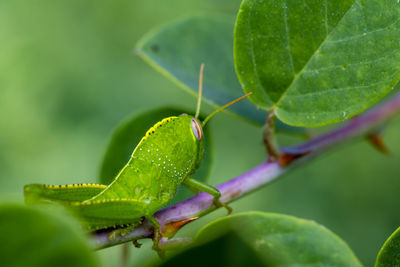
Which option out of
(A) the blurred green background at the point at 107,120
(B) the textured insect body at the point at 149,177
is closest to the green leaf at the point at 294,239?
(B) the textured insect body at the point at 149,177

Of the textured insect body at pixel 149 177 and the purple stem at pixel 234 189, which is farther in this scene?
the textured insect body at pixel 149 177

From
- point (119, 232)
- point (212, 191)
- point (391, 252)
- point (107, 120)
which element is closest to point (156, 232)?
point (119, 232)

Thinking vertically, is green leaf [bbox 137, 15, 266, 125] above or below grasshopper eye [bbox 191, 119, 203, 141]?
above

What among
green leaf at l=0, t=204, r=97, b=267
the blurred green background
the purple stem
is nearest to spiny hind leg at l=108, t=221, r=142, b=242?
the purple stem

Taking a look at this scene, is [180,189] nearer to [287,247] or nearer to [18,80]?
[287,247]

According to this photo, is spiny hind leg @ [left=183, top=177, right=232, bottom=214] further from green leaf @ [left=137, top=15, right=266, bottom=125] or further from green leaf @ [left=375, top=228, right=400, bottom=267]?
green leaf @ [left=375, top=228, right=400, bottom=267]

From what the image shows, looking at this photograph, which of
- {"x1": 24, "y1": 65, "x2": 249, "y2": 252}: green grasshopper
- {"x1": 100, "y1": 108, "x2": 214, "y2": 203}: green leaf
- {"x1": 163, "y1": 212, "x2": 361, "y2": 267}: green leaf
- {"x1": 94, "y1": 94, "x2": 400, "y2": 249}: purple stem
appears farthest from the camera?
{"x1": 100, "y1": 108, "x2": 214, "y2": 203}: green leaf

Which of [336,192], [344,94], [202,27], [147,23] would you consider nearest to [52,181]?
[147,23]

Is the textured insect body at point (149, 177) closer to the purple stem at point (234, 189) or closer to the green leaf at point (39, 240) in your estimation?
the purple stem at point (234, 189)
